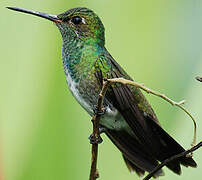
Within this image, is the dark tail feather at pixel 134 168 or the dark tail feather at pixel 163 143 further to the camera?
the dark tail feather at pixel 134 168

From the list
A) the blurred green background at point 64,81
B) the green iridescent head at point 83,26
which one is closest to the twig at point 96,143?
the blurred green background at point 64,81

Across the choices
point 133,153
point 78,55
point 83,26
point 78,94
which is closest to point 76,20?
point 83,26

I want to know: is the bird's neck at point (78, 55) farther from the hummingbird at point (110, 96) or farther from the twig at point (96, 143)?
the twig at point (96, 143)

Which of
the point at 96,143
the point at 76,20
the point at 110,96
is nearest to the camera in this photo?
the point at 96,143

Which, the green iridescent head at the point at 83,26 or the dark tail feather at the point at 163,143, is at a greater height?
the green iridescent head at the point at 83,26

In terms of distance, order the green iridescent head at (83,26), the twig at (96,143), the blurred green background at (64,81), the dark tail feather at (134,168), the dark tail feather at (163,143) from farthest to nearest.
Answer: the green iridescent head at (83,26) < the dark tail feather at (134,168) < the dark tail feather at (163,143) < the blurred green background at (64,81) < the twig at (96,143)

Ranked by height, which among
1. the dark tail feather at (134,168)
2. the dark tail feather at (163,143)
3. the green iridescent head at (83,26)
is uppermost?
the green iridescent head at (83,26)

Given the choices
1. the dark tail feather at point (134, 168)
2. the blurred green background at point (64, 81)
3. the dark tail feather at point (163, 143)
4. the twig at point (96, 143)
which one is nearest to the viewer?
the twig at point (96, 143)

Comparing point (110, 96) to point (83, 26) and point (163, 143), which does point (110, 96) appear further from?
point (83, 26)
